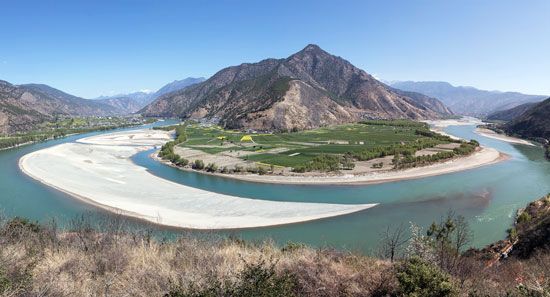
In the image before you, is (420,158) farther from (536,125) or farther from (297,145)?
(536,125)

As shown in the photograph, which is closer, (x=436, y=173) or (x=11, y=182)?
(x=11, y=182)

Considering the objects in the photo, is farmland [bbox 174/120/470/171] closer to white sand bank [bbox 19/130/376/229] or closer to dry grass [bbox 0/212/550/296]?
white sand bank [bbox 19/130/376/229]

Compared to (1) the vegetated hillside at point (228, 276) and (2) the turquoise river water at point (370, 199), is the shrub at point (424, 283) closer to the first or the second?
(1) the vegetated hillside at point (228, 276)

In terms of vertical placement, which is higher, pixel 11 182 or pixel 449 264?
pixel 449 264

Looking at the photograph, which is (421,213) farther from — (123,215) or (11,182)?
(11,182)

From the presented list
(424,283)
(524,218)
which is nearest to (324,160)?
(524,218)

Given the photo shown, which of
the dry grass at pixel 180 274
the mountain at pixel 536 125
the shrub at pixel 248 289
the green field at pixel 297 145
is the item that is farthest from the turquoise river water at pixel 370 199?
the mountain at pixel 536 125

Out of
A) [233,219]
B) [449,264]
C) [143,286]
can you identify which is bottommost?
[233,219]

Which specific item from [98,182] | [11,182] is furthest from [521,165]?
[11,182]

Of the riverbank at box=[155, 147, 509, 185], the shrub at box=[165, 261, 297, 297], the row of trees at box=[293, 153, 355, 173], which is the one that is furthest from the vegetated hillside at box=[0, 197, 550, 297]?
the row of trees at box=[293, 153, 355, 173]
